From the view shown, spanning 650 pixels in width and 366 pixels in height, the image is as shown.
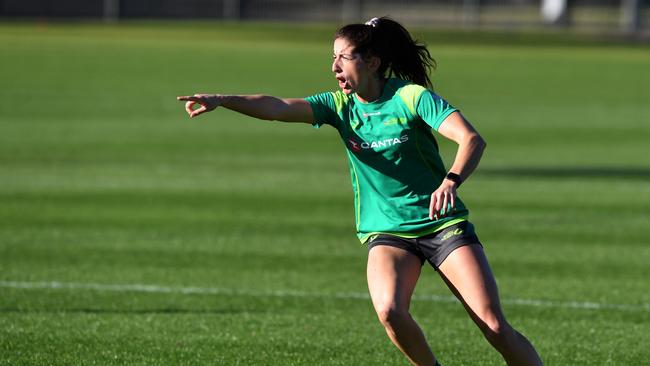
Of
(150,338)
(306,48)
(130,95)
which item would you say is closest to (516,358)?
(150,338)

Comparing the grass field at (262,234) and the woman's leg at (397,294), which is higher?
the woman's leg at (397,294)

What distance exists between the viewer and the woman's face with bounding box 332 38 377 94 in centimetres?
738

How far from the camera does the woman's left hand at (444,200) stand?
663 cm

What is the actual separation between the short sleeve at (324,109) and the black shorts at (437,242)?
2.50 ft

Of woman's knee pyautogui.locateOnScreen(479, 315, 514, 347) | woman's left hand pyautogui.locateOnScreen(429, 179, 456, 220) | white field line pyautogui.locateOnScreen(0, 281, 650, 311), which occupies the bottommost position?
white field line pyautogui.locateOnScreen(0, 281, 650, 311)

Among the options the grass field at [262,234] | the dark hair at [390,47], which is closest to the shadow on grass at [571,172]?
the grass field at [262,234]

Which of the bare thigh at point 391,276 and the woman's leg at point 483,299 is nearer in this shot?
the woman's leg at point 483,299

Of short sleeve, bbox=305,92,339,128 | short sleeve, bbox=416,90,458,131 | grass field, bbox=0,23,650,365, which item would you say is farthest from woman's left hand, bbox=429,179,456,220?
grass field, bbox=0,23,650,365

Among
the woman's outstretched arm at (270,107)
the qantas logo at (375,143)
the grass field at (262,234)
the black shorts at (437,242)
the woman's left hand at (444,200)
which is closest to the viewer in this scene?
the woman's left hand at (444,200)

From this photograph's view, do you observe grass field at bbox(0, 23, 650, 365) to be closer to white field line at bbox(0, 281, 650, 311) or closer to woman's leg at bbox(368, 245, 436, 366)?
white field line at bbox(0, 281, 650, 311)

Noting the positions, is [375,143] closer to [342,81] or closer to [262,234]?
[342,81]

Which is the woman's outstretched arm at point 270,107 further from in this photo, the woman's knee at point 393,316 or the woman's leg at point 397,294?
the woman's knee at point 393,316

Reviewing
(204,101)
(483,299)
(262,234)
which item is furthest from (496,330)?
(262,234)

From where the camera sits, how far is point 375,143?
290 inches
